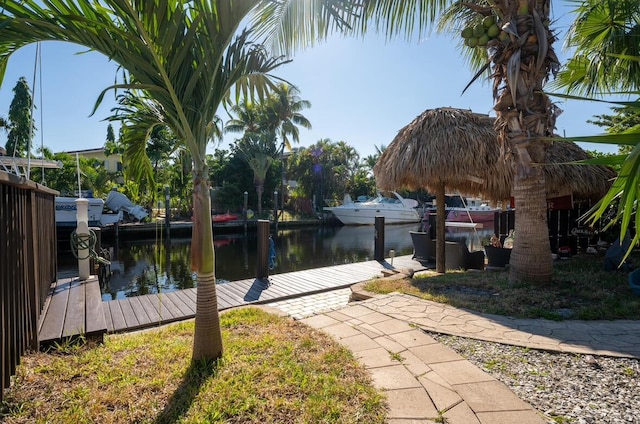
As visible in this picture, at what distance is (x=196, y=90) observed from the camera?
2.52 metres

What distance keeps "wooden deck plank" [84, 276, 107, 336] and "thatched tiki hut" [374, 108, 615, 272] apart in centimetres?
516

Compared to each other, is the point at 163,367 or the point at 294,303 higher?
the point at 163,367

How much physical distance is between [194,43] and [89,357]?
254 cm

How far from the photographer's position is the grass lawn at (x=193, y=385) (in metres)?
1.95

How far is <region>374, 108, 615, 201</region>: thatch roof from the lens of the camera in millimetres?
6160

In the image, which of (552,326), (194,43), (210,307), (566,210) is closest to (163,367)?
(210,307)

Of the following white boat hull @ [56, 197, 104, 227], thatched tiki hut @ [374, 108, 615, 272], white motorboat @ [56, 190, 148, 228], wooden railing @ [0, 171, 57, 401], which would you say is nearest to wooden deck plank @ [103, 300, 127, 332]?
wooden railing @ [0, 171, 57, 401]

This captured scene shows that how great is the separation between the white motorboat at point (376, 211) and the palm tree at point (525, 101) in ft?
69.1

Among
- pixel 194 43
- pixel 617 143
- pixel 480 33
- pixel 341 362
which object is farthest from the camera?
pixel 480 33

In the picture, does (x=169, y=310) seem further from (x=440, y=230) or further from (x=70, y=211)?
(x=70, y=211)

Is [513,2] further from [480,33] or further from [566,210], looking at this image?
[566,210]

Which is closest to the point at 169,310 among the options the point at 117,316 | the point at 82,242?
the point at 117,316

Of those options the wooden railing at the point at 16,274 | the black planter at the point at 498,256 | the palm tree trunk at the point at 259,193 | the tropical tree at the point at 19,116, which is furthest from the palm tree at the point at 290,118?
the wooden railing at the point at 16,274

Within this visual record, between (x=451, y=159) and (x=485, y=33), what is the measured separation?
2077mm
